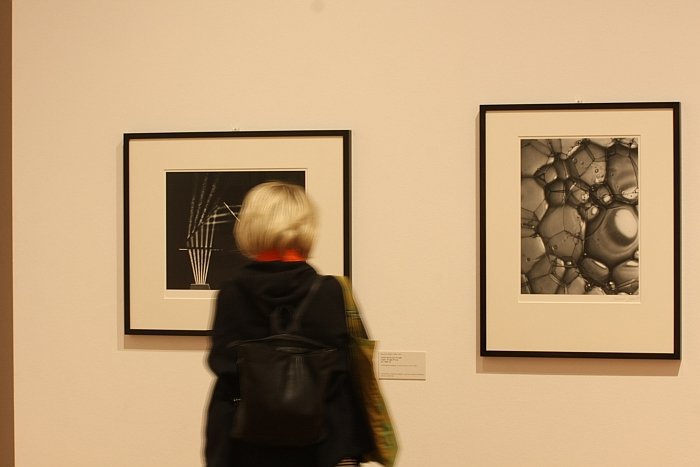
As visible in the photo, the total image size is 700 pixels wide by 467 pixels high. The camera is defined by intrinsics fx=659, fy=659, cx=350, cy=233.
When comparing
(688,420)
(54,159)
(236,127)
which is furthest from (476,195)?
(54,159)

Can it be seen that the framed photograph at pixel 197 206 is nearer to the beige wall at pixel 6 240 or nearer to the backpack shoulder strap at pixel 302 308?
the beige wall at pixel 6 240

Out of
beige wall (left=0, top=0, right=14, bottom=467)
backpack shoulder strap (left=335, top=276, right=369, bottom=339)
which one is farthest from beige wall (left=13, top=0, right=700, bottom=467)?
backpack shoulder strap (left=335, top=276, right=369, bottom=339)

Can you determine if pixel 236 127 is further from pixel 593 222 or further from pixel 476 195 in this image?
pixel 593 222

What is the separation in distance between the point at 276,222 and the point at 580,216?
117cm

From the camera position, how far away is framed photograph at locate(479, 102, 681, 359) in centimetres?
216

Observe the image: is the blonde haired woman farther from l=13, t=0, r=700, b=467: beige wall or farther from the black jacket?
l=13, t=0, r=700, b=467: beige wall

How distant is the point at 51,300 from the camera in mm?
2428

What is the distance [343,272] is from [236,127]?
641mm

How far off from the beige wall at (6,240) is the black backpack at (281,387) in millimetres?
1426

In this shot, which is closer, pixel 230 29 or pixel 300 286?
pixel 300 286

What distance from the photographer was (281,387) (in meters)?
1.38

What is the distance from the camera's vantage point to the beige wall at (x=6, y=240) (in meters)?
2.44

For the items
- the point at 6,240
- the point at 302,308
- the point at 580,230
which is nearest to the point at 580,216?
the point at 580,230

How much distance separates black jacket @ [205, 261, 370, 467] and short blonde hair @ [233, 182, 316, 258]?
0.04 meters
